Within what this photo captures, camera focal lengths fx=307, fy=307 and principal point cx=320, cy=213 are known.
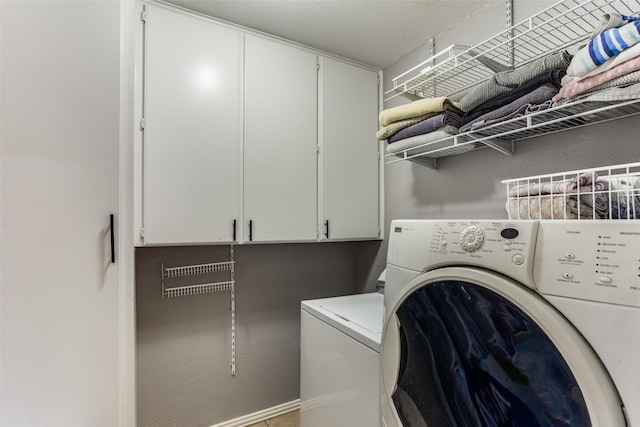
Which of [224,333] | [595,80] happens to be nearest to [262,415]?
[224,333]

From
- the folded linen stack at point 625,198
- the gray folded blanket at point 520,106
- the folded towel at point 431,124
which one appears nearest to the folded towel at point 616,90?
the gray folded blanket at point 520,106

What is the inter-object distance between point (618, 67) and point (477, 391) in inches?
36.2

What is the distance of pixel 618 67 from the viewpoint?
0.81 meters

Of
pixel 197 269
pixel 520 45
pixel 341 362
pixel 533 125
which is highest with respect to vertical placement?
pixel 520 45

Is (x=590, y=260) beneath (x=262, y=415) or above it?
above

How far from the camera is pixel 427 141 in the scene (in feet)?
4.74

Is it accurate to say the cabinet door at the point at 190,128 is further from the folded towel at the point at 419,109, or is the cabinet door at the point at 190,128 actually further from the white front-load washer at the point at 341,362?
the folded towel at the point at 419,109

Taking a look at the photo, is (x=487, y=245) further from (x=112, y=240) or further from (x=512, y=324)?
(x=112, y=240)

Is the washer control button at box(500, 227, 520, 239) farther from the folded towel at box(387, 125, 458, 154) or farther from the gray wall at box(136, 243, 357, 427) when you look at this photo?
the gray wall at box(136, 243, 357, 427)

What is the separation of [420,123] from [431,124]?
0.24 ft

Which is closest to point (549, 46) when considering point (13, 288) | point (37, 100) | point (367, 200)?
point (367, 200)

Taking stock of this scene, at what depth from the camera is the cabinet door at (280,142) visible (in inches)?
68.0

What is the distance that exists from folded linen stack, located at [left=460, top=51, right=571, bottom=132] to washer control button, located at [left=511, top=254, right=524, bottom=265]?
Result: 26.3 inches

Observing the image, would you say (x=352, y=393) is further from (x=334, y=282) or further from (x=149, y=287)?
(x=149, y=287)
